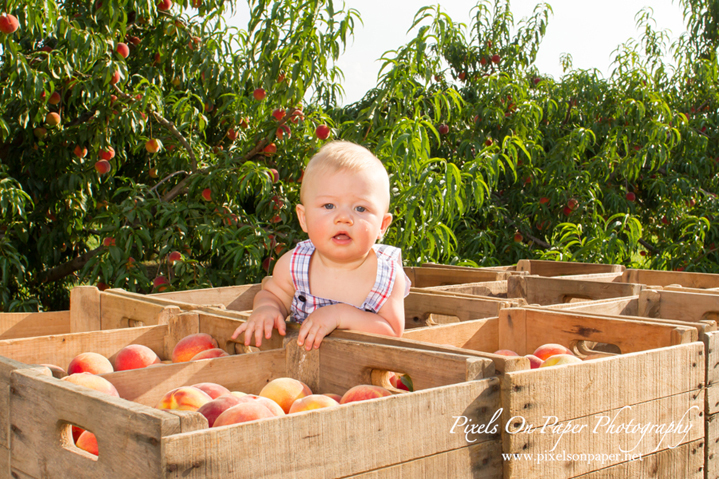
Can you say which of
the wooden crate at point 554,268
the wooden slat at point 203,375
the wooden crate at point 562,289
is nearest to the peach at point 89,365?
the wooden slat at point 203,375

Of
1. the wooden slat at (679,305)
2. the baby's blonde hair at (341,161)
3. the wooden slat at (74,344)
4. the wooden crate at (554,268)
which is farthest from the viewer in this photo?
the wooden crate at (554,268)

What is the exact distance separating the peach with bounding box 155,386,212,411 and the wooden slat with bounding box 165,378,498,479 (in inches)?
13.3

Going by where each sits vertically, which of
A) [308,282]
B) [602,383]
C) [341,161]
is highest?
[341,161]

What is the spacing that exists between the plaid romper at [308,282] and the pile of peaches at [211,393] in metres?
0.20

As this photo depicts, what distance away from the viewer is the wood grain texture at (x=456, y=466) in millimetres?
1000

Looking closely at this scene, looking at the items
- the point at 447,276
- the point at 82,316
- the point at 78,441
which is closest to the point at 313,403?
the point at 78,441

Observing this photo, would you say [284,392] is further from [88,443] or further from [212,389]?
[88,443]

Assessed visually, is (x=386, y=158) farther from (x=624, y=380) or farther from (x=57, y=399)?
(x=57, y=399)

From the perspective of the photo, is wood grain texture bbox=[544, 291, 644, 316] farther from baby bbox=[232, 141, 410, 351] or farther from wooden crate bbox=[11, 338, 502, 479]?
wooden crate bbox=[11, 338, 502, 479]

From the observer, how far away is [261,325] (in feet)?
5.14

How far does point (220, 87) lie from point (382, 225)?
305 cm

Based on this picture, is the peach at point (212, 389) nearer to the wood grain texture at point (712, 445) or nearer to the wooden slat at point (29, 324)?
the wood grain texture at point (712, 445)

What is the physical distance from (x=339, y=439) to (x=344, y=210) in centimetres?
68

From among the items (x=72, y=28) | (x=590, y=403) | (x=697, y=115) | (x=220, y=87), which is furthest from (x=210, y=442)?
(x=697, y=115)
